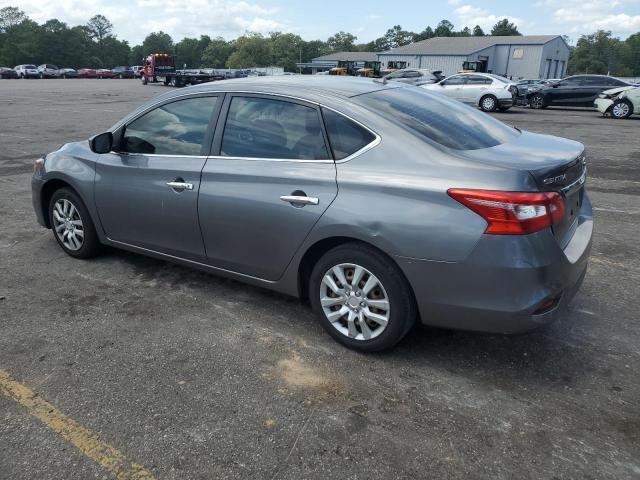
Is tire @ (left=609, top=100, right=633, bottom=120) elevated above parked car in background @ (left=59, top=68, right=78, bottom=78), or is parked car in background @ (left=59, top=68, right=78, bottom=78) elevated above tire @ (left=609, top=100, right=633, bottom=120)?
tire @ (left=609, top=100, right=633, bottom=120)

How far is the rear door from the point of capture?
10.9 ft

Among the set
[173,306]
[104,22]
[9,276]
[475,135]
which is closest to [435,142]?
[475,135]

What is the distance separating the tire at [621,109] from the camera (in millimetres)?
19125

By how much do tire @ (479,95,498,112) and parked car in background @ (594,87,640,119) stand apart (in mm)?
3703

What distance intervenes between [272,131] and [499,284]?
177 centimetres

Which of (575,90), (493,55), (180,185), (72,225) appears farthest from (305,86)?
(493,55)

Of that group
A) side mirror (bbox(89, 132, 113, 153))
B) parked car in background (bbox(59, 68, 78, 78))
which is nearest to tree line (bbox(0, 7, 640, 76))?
parked car in background (bbox(59, 68, 78, 78))

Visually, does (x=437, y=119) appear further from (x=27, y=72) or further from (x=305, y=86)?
(x=27, y=72)

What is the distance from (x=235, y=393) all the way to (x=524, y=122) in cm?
1705

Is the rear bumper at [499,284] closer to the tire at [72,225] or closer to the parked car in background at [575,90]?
the tire at [72,225]

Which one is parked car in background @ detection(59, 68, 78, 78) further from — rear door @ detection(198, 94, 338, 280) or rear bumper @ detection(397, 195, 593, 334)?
rear bumper @ detection(397, 195, 593, 334)

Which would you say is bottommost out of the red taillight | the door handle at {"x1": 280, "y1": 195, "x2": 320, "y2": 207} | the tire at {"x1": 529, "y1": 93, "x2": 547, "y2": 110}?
the tire at {"x1": 529, "y1": 93, "x2": 547, "y2": 110}

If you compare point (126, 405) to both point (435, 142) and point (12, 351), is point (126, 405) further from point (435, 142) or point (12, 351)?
point (435, 142)

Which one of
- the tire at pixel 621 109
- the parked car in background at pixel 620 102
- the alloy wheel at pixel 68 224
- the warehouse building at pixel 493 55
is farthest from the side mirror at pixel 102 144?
the warehouse building at pixel 493 55
